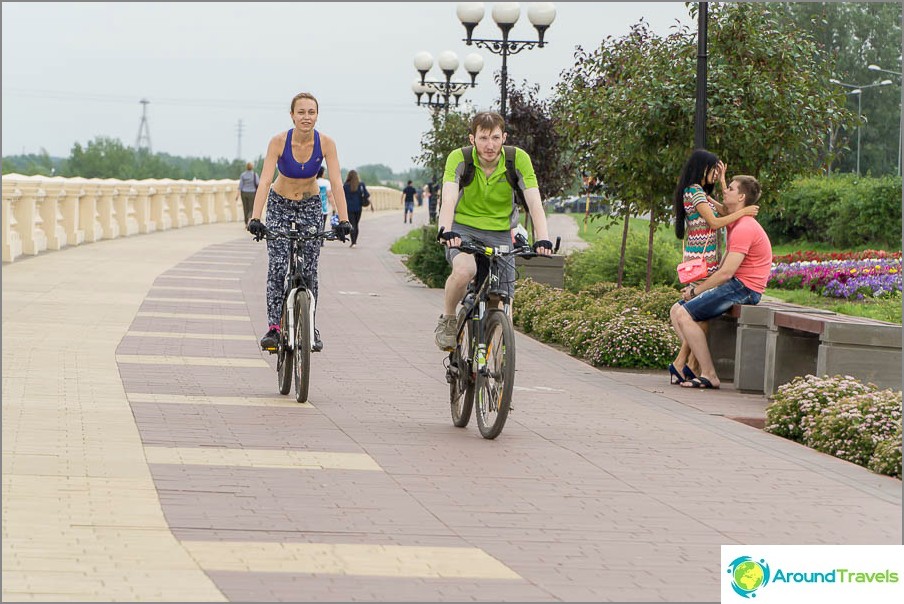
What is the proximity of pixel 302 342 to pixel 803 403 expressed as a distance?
3.26 meters

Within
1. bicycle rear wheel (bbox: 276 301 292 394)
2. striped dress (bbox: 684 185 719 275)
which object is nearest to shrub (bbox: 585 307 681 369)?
striped dress (bbox: 684 185 719 275)

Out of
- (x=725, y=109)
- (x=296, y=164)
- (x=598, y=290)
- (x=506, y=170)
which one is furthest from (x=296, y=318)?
(x=598, y=290)

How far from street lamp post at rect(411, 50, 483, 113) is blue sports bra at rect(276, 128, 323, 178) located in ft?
78.8

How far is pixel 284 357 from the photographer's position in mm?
10430

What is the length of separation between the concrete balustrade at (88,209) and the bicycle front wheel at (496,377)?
16.1 m

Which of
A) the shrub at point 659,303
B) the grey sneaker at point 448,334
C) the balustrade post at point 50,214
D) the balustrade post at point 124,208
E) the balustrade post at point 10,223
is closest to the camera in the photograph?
the grey sneaker at point 448,334

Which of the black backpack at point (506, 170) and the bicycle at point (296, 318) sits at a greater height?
the black backpack at point (506, 170)

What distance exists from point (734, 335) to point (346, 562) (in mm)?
7523

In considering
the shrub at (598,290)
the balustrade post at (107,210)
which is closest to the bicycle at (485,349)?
the shrub at (598,290)

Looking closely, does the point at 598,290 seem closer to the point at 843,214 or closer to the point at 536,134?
the point at 536,134

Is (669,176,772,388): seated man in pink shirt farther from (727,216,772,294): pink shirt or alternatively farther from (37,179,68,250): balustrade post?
(37,179,68,250): balustrade post

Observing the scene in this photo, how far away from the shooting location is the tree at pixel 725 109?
16.0 metres

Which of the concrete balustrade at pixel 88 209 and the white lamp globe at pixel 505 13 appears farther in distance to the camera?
the concrete balustrade at pixel 88 209

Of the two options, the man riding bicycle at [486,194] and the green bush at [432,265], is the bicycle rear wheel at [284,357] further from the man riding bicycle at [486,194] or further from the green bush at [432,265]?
the green bush at [432,265]
